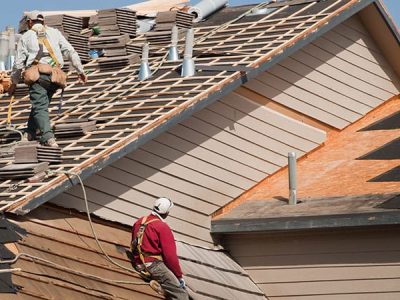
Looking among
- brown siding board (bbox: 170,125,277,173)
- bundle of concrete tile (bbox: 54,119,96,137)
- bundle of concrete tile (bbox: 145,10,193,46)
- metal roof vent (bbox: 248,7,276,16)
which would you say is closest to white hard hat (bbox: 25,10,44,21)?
bundle of concrete tile (bbox: 54,119,96,137)

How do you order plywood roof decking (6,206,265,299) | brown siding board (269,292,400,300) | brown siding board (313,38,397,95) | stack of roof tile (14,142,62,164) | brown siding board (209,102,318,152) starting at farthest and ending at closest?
brown siding board (313,38,397,95), brown siding board (209,102,318,152), brown siding board (269,292,400,300), stack of roof tile (14,142,62,164), plywood roof decking (6,206,265,299)

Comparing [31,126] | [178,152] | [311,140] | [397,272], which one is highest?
[31,126]

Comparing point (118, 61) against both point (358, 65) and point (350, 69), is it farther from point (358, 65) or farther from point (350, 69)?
→ point (358, 65)

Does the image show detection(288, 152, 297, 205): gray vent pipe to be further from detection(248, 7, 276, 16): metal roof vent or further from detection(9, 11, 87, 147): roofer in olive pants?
detection(248, 7, 276, 16): metal roof vent

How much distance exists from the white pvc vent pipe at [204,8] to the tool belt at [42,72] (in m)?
6.35

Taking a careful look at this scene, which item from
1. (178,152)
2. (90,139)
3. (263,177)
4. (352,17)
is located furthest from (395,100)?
(90,139)

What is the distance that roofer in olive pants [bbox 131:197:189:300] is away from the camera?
54.0 feet

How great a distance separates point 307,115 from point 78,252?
5841 mm

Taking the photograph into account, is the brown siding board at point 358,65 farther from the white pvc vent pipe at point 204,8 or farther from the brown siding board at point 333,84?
the white pvc vent pipe at point 204,8

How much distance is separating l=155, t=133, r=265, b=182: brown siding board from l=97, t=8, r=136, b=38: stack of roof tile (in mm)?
3991

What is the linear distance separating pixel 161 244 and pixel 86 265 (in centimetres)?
94

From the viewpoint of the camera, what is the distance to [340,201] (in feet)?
60.4

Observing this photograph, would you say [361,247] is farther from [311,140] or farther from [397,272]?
[311,140]

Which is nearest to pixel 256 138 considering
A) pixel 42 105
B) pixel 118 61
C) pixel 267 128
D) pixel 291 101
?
pixel 267 128
